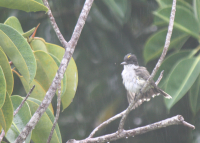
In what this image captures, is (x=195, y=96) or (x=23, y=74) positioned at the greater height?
(x=23, y=74)

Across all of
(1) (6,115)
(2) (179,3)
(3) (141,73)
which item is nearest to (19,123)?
(1) (6,115)

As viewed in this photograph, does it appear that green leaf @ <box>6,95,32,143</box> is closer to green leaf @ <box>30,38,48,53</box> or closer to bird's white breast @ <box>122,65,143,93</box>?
green leaf @ <box>30,38,48,53</box>

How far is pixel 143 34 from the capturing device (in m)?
4.60

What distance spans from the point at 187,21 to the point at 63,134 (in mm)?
2707

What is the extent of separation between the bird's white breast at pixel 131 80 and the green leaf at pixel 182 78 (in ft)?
1.16

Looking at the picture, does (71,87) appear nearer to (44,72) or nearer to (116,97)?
(44,72)

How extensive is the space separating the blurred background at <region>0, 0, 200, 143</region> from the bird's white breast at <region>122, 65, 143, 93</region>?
102 cm

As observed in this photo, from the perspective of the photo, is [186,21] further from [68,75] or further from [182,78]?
[68,75]

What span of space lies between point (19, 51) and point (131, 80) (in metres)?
1.66

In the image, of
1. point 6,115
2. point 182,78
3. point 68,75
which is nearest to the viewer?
point 6,115

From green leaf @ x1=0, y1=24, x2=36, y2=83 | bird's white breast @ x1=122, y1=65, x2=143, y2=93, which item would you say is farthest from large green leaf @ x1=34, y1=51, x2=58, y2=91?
bird's white breast @ x1=122, y1=65, x2=143, y2=93

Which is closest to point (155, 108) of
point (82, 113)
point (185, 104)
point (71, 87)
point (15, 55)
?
point (185, 104)

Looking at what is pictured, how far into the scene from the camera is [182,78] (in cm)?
318

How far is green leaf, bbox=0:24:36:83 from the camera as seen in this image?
1869 mm
